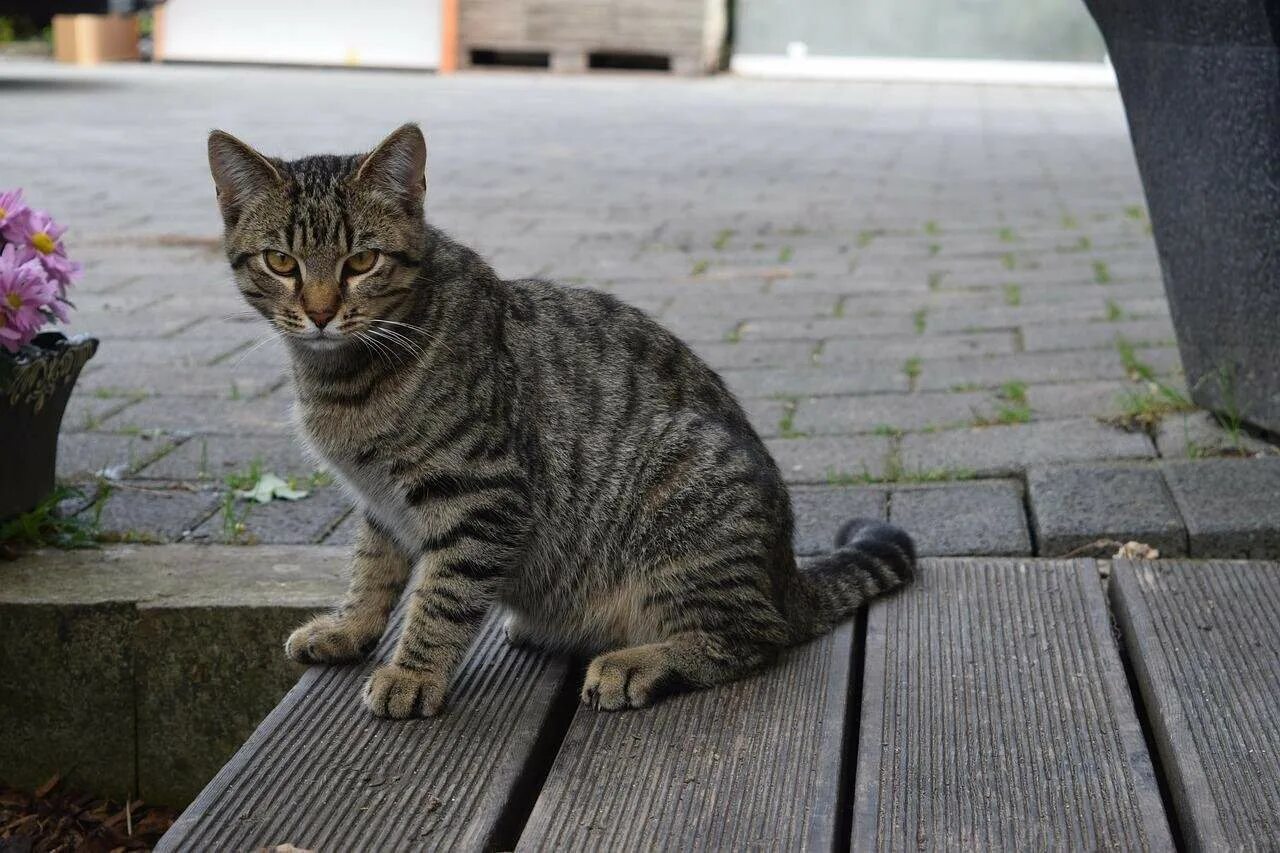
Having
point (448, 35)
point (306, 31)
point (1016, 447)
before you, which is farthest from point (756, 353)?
point (306, 31)

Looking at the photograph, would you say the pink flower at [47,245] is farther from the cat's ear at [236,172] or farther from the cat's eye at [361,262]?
the cat's eye at [361,262]

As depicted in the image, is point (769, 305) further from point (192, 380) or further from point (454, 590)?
point (454, 590)

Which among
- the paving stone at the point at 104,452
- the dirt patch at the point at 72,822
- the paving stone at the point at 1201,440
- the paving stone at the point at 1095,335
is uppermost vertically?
the paving stone at the point at 1201,440

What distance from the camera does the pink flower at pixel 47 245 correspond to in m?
3.19

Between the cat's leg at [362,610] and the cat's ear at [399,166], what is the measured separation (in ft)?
1.89

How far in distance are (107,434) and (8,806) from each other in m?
1.13

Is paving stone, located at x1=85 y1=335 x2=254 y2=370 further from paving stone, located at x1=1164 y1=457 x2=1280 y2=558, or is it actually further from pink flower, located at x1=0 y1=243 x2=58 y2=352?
paving stone, located at x1=1164 y1=457 x2=1280 y2=558

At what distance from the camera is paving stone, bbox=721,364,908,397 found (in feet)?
14.3

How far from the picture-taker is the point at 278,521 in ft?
11.1

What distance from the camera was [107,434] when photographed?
157 inches

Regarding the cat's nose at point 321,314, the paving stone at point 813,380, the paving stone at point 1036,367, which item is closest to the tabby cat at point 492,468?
the cat's nose at point 321,314

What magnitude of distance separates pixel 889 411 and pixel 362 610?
1837 millimetres

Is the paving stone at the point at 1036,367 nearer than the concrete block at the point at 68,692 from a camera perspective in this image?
No

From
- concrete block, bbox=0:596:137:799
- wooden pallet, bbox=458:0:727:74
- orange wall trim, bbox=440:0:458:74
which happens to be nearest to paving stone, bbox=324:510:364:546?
concrete block, bbox=0:596:137:799
